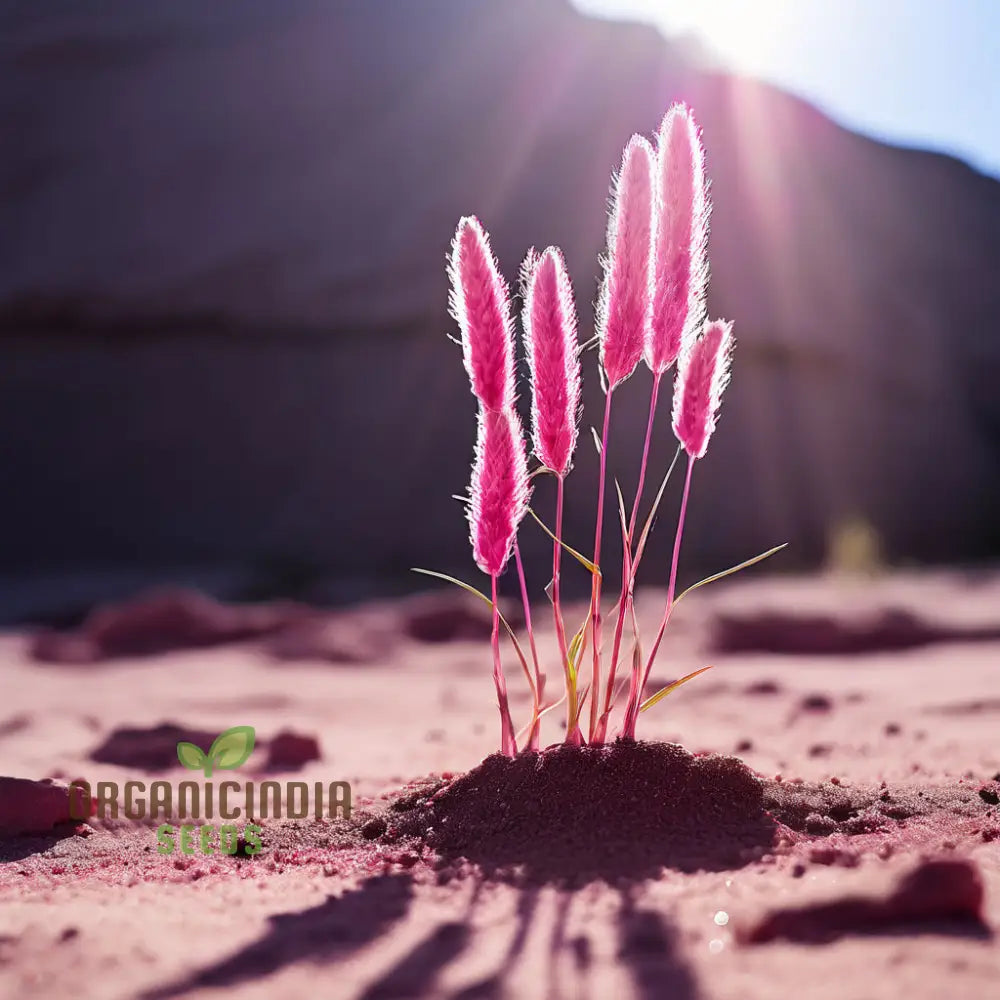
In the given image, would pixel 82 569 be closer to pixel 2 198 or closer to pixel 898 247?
pixel 2 198

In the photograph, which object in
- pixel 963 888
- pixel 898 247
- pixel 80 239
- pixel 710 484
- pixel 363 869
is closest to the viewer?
pixel 963 888

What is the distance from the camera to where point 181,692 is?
5.61 m

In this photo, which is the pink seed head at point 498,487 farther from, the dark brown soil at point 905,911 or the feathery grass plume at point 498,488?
the dark brown soil at point 905,911

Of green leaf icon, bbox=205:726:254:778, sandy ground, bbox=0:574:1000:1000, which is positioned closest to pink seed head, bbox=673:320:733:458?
sandy ground, bbox=0:574:1000:1000

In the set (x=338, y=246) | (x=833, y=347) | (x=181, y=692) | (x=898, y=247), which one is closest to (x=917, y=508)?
(x=833, y=347)

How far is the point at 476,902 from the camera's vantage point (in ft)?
6.46

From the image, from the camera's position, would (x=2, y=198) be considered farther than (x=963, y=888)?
Yes

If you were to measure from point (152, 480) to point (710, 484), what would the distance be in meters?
9.15

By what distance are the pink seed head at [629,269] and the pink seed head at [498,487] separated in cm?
28

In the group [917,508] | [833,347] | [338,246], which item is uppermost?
[338,246]

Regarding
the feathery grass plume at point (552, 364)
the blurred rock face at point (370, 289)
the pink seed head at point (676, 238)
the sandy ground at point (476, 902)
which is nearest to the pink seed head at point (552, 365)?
the feathery grass plume at point (552, 364)

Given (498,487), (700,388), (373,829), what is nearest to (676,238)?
(700,388)

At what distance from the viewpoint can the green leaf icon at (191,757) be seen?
3.79m

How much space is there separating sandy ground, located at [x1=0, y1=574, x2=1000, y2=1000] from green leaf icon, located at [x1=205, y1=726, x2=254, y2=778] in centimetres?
8
